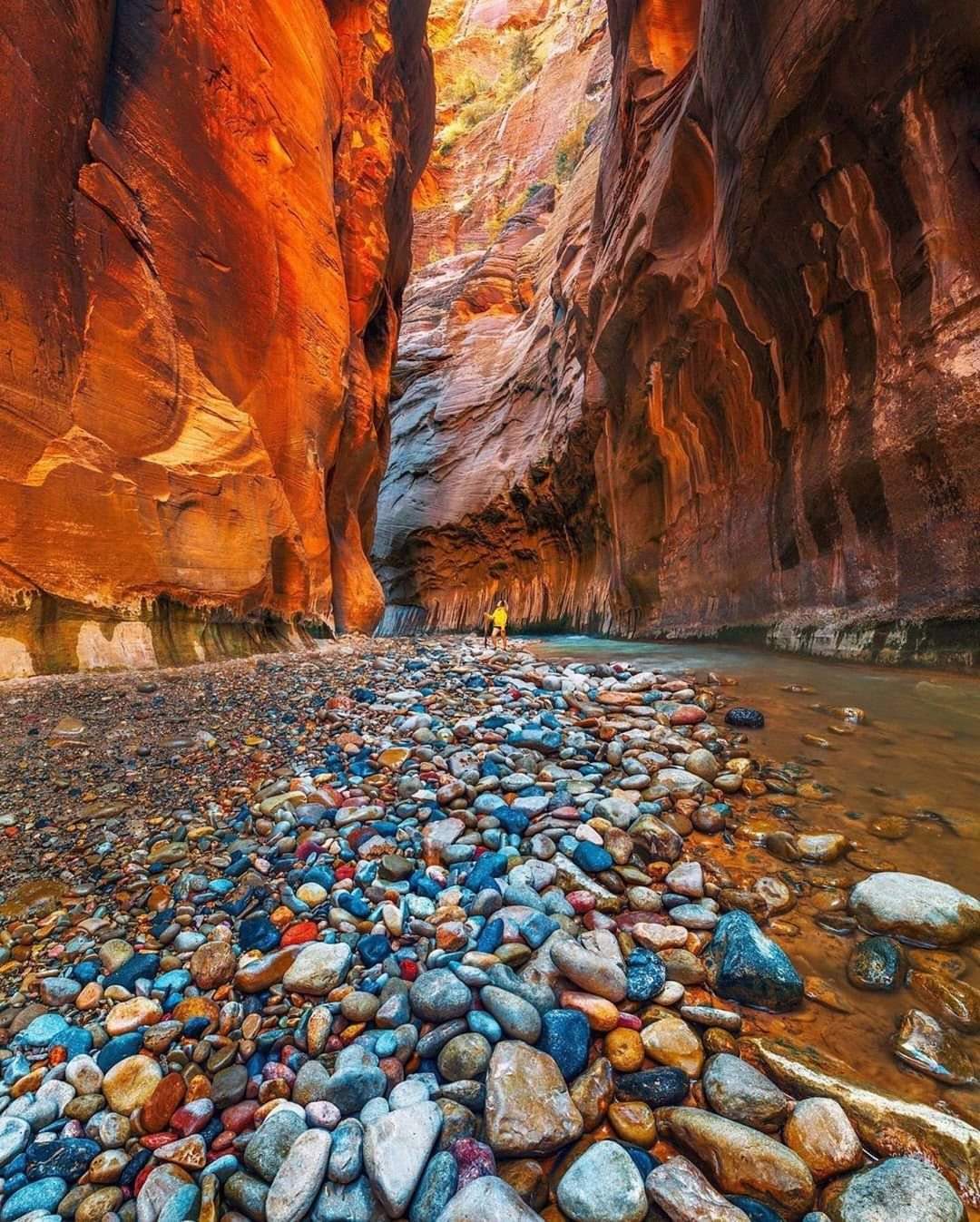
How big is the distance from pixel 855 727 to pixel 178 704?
4.03m

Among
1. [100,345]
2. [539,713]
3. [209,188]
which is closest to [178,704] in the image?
[539,713]

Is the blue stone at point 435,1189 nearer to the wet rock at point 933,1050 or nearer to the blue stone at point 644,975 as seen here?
the blue stone at point 644,975

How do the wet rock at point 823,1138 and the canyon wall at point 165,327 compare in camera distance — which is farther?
the canyon wall at point 165,327

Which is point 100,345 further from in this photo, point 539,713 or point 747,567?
point 747,567

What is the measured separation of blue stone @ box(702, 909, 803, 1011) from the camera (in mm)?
1291

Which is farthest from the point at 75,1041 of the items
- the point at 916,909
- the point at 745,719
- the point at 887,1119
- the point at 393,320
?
the point at 393,320

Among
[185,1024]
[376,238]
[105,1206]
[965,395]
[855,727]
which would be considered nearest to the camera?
[105,1206]

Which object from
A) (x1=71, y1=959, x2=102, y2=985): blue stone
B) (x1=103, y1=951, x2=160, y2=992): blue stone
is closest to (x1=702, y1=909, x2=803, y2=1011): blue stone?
(x1=103, y1=951, x2=160, y2=992): blue stone

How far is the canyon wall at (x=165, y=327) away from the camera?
3748mm

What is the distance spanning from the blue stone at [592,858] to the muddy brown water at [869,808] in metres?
0.43

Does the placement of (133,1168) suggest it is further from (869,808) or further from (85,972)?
(869,808)

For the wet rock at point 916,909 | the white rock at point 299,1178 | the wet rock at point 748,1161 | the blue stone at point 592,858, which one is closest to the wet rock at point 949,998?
the wet rock at point 916,909

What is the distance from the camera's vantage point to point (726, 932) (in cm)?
145

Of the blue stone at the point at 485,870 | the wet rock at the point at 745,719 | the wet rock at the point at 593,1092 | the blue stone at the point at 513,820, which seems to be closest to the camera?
the wet rock at the point at 593,1092
